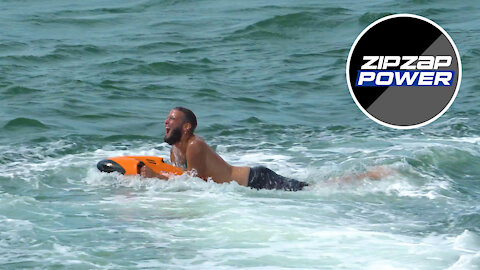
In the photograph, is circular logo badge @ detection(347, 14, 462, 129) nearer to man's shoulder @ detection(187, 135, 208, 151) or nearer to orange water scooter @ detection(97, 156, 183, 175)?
man's shoulder @ detection(187, 135, 208, 151)

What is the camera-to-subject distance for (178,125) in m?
11.2

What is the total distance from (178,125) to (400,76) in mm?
4486

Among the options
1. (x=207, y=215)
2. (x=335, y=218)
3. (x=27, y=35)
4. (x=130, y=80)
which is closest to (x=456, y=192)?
(x=335, y=218)

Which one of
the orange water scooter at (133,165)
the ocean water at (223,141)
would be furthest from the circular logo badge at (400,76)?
the orange water scooter at (133,165)

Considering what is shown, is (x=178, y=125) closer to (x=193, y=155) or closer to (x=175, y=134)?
(x=175, y=134)

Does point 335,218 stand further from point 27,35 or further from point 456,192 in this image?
point 27,35

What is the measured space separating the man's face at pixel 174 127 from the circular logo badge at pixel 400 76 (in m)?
3.71

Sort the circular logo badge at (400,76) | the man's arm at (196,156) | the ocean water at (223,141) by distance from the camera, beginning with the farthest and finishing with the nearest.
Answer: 1. the circular logo badge at (400,76)
2. the man's arm at (196,156)
3. the ocean water at (223,141)

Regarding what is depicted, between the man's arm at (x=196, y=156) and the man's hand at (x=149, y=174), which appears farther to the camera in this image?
the man's hand at (x=149, y=174)

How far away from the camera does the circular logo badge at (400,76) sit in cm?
1404

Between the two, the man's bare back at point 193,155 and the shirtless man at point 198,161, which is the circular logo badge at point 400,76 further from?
the man's bare back at point 193,155

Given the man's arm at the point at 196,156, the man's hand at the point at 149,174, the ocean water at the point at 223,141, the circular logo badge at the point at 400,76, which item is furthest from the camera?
the circular logo badge at the point at 400,76

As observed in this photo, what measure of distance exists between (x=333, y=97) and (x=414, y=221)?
819 cm

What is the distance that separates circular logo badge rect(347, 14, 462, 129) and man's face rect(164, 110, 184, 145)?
3715mm
